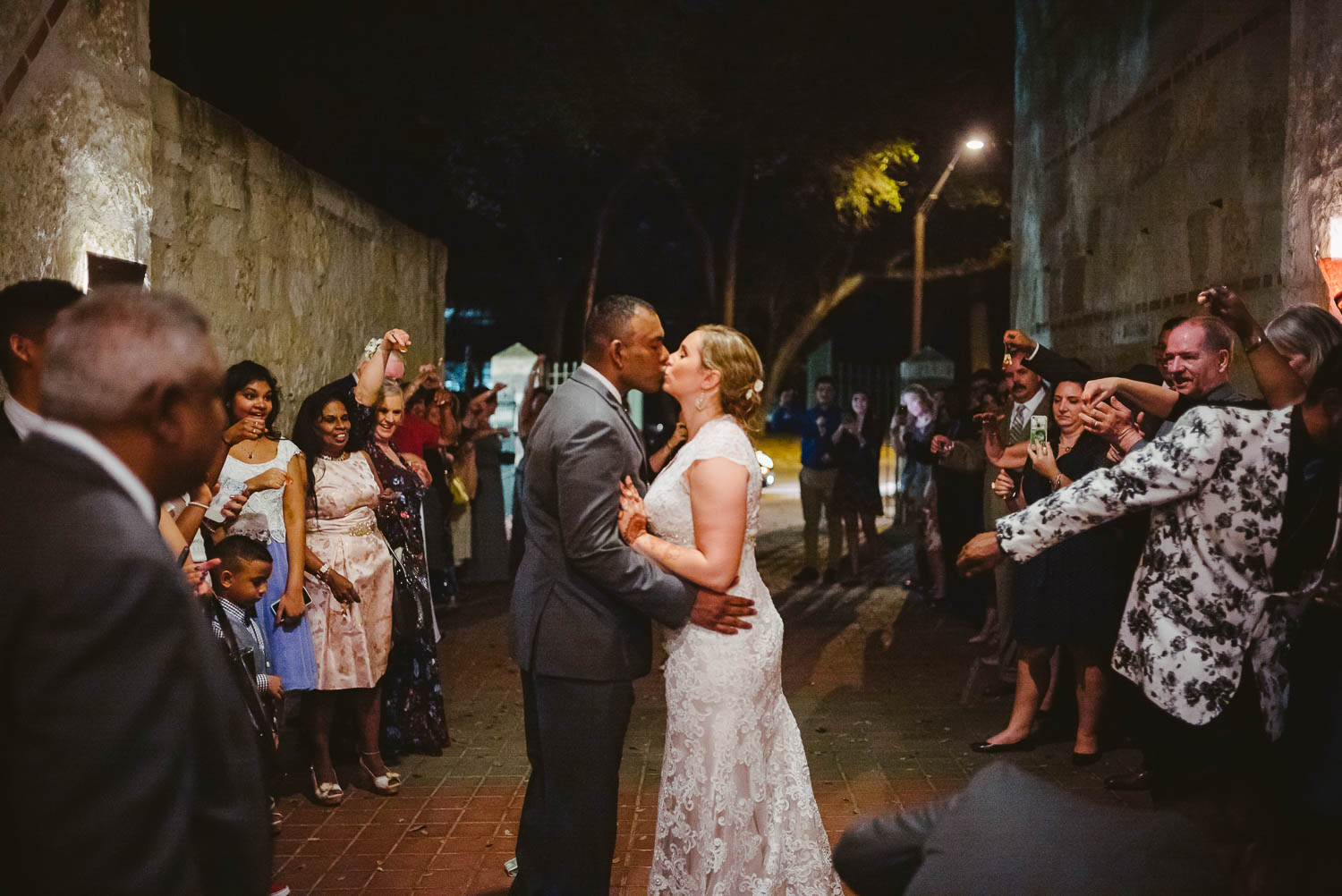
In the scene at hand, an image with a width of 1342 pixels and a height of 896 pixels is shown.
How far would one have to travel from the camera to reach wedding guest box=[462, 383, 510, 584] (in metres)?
10.4

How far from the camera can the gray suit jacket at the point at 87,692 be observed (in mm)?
1421

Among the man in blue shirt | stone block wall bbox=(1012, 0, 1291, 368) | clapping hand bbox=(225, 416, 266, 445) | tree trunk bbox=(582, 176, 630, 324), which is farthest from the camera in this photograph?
tree trunk bbox=(582, 176, 630, 324)

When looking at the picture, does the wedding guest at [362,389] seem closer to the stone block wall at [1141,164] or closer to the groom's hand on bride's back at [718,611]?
the groom's hand on bride's back at [718,611]

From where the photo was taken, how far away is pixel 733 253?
24250 millimetres

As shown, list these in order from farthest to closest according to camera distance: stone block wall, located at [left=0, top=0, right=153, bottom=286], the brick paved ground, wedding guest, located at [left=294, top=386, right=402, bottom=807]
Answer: wedding guest, located at [left=294, top=386, right=402, bottom=807], the brick paved ground, stone block wall, located at [left=0, top=0, right=153, bottom=286]

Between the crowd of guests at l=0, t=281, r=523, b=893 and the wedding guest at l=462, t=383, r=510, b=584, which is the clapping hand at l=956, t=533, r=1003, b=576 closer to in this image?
the crowd of guests at l=0, t=281, r=523, b=893

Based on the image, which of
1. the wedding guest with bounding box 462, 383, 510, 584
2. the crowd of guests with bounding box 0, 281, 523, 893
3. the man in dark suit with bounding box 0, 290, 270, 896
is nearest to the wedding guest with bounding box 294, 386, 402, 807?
the crowd of guests with bounding box 0, 281, 523, 893

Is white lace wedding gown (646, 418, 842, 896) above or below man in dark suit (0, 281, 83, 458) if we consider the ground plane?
below

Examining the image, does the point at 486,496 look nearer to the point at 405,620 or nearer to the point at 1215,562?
the point at 405,620

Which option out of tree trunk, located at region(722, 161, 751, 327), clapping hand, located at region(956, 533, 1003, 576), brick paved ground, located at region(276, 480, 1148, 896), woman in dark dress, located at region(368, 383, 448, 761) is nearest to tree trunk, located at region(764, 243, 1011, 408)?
tree trunk, located at region(722, 161, 751, 327)

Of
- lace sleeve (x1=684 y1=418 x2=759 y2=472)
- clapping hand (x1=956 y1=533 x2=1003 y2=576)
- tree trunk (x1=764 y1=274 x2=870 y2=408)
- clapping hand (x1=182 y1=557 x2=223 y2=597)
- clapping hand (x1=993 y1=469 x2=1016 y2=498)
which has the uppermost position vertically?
tree trunk (x1=764 y1=274 x2=870 y2=408)

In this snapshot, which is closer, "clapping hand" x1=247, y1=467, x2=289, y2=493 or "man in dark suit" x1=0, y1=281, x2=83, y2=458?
"man in dark suit" x1=0, y1=281, x2=83, y2=458

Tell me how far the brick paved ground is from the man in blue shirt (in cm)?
172

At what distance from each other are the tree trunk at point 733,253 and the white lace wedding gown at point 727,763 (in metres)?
20.3
